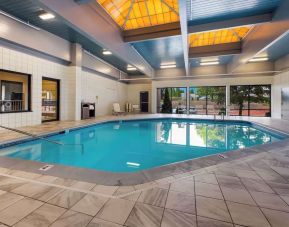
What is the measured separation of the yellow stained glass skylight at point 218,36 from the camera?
6.39m

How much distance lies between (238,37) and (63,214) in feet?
26.1

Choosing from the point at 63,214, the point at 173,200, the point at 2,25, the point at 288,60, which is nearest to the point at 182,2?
the point at 173,200

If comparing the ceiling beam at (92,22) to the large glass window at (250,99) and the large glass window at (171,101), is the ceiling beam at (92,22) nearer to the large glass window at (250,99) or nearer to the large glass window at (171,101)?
the large glass window at (171,101)

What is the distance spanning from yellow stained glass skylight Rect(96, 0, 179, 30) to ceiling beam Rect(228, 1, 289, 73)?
2503 millimetres

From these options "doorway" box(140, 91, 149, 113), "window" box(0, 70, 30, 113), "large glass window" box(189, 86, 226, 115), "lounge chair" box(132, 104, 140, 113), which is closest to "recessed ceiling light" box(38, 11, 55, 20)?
Answer: "window" box(0, 70, 30, 113)

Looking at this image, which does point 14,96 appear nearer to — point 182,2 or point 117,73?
point 182,2

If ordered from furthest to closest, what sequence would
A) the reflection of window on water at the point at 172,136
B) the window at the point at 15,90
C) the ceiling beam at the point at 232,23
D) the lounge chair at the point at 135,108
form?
the lounge chair at the point at 135,108 → the window at the point at 15,90 → the reflection of window on water at the point at 172,136 → the ceiling beam at the point at 232,23

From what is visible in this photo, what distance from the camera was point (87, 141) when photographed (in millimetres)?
4781

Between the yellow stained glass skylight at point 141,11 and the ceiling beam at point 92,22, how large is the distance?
0.24 meters

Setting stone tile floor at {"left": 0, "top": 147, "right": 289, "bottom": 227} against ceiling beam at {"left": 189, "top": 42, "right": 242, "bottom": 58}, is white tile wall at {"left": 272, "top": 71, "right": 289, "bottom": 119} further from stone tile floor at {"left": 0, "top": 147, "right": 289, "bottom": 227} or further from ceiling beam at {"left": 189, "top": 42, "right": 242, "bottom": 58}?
stone tile floor at {"left": 0, "top": 147, "right": 289, "bottom": 227}

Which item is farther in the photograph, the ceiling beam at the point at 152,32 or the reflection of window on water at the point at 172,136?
the ceiling beam at the point at 152,32

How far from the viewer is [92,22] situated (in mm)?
4473

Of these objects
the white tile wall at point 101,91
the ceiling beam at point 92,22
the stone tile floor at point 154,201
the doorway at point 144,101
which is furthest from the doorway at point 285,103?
the white tile wall at point 101,91

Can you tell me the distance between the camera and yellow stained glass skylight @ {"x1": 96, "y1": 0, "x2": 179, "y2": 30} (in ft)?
15.5
